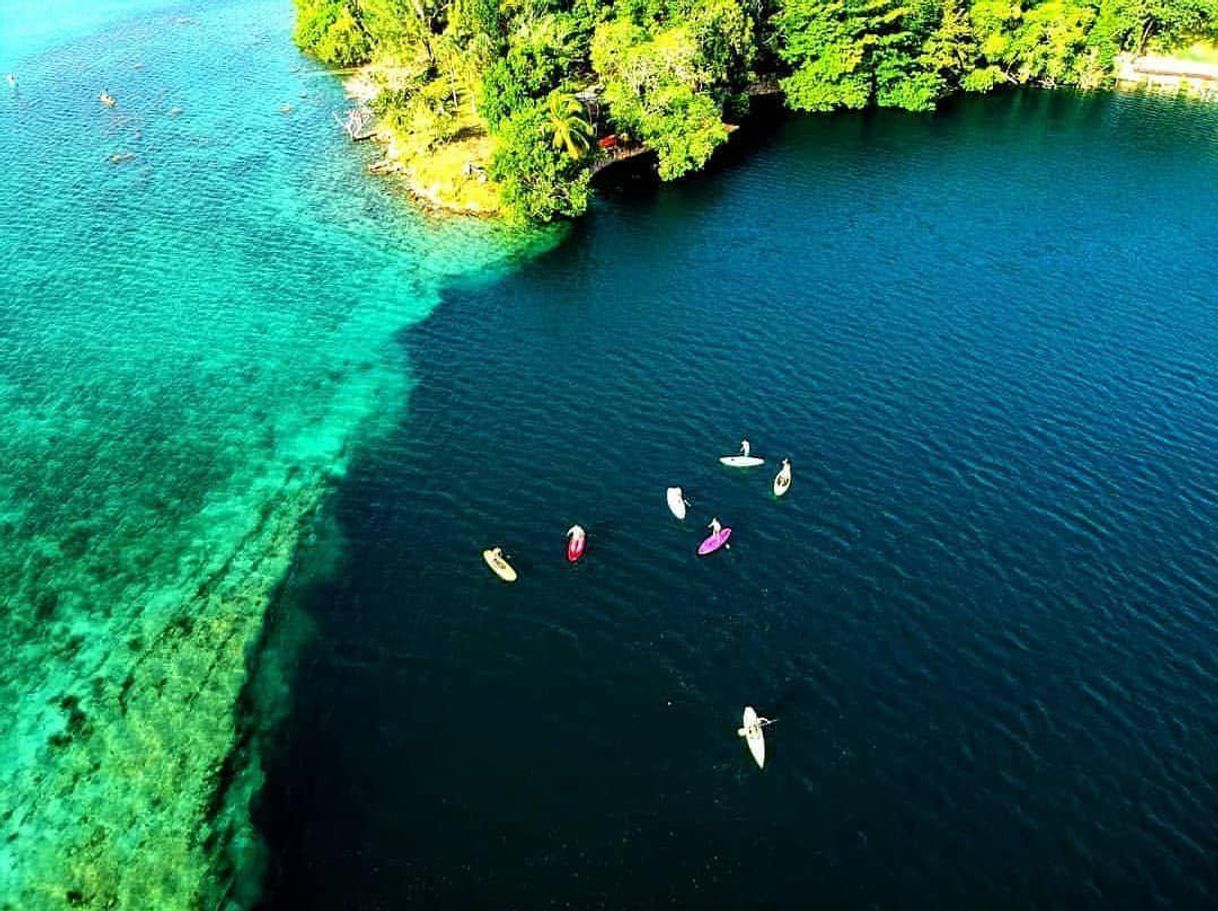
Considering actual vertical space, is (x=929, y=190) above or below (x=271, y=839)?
above

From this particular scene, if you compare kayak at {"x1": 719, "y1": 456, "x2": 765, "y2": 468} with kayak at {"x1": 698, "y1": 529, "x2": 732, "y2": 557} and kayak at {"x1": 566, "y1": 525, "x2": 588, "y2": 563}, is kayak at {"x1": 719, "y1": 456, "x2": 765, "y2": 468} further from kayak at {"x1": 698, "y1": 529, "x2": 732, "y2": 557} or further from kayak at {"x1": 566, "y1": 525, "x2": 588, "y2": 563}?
kayak at {"x1": 566, "y1": 525, "x2": 588, "y2": 563}

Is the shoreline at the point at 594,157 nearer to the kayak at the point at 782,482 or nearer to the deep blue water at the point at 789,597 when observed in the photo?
the deep blue water at the point at 789,597

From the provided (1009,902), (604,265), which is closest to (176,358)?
(604,265)

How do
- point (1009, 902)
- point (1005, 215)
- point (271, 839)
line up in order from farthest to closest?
point (1005, 215), point (271, 839), point (1009, 902)

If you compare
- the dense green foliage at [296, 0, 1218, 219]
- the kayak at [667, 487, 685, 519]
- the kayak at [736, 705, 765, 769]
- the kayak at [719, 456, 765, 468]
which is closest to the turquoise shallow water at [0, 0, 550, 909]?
the dense green foliage at [296, 0, 1218, 219]

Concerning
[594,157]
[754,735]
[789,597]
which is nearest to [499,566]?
[789,597]

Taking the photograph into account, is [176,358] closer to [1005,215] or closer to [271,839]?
[271,839]

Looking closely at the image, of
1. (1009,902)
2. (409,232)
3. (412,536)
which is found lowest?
(1009,902)

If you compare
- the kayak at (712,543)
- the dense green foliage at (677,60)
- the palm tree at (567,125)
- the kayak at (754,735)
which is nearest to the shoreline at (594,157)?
the dense green foliage at (677,60)
